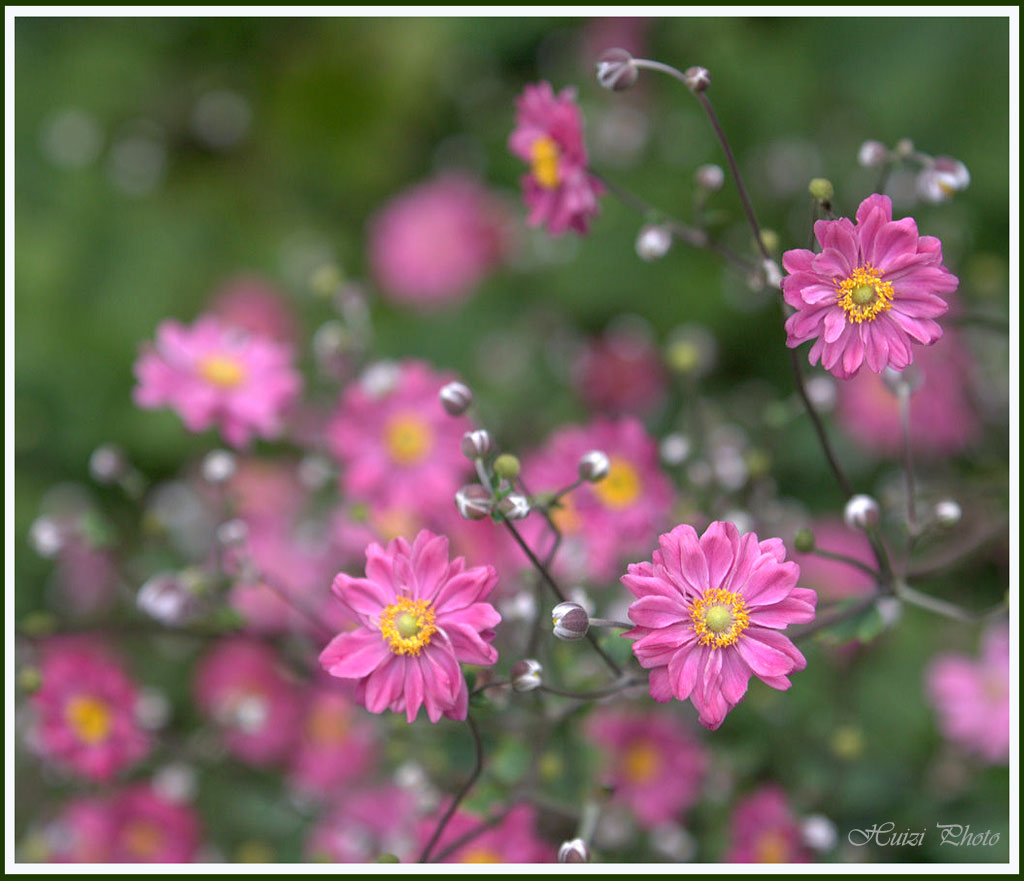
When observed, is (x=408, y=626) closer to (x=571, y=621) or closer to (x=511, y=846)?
(x=571, y=621)

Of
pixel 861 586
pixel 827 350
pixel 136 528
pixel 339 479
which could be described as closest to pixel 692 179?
pixel 861 586

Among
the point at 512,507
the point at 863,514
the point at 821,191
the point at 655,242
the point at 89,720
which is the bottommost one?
the point at 89,720

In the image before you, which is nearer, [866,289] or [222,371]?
[866,289]

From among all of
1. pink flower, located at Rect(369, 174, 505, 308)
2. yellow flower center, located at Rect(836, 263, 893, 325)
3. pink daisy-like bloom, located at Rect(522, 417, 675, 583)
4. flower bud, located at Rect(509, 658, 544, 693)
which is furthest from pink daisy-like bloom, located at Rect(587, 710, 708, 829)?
pink flower, located at Rect(369, 174, 505, 308)

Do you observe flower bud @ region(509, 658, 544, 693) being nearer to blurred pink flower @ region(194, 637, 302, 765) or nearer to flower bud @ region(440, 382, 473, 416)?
flower bud @ region(440, 382, 473, 416)

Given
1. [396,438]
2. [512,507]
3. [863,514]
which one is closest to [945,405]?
[863,514]

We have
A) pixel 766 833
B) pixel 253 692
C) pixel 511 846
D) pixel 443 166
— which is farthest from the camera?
pixel 443 166

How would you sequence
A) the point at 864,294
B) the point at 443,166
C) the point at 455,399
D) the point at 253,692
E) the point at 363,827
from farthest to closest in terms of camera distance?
the point at 443,166
the point at 253,692
the point at 363,827
the point at 455,399
the point at 864,294
